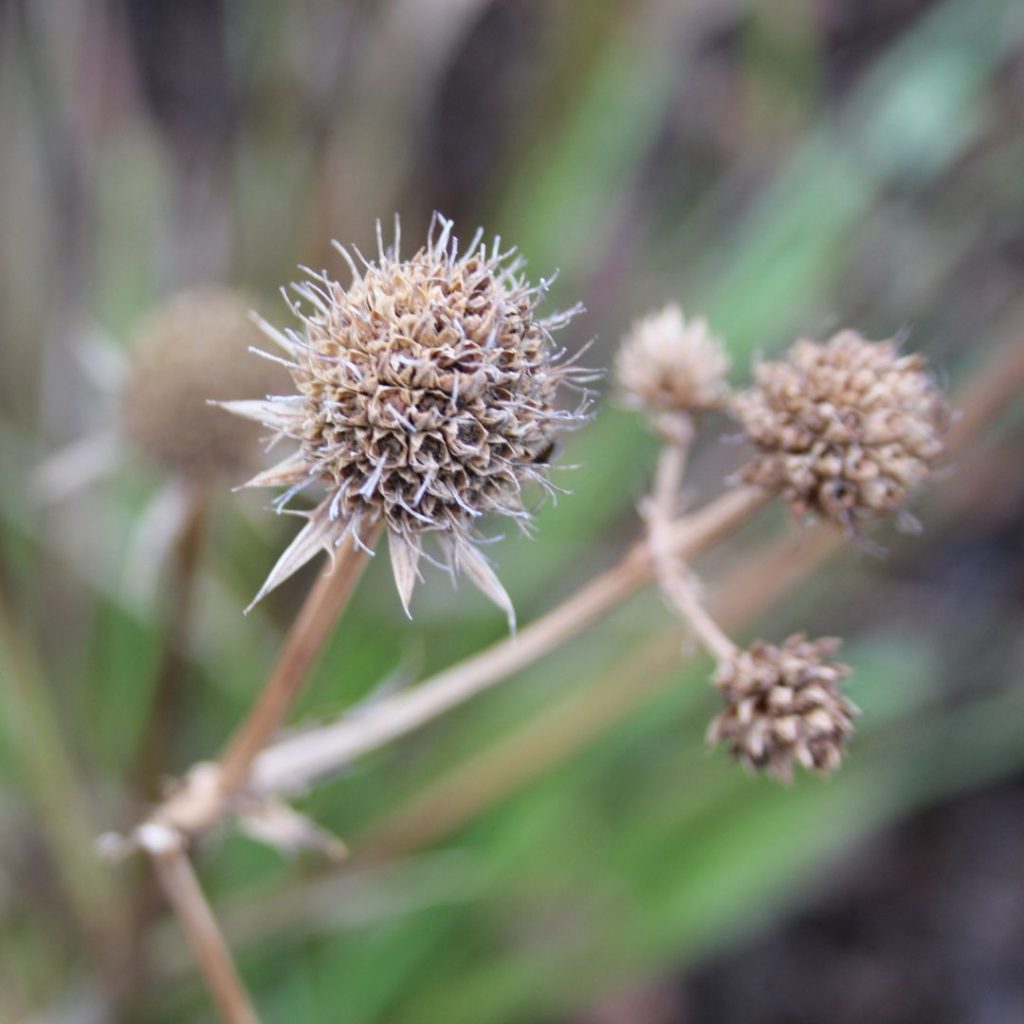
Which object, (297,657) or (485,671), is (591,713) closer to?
(485,671)

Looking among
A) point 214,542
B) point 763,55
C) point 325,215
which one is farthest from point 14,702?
point 763,55

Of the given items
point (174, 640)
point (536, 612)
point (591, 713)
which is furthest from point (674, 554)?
point (536, 612)

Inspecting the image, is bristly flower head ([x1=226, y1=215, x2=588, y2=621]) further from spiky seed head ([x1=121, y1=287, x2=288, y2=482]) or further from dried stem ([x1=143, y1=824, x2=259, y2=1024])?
spiky seed head ([x1=121, y1=287, x2=288, y2=482])

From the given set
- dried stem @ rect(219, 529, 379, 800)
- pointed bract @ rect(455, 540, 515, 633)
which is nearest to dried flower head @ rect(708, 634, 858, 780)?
pointed bract @ rect(455, 540, 515, 633)

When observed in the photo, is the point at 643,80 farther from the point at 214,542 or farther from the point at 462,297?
the point at 462,297

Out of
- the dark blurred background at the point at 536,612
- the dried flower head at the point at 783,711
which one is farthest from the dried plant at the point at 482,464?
the dark blurred background at the point at 536,612
